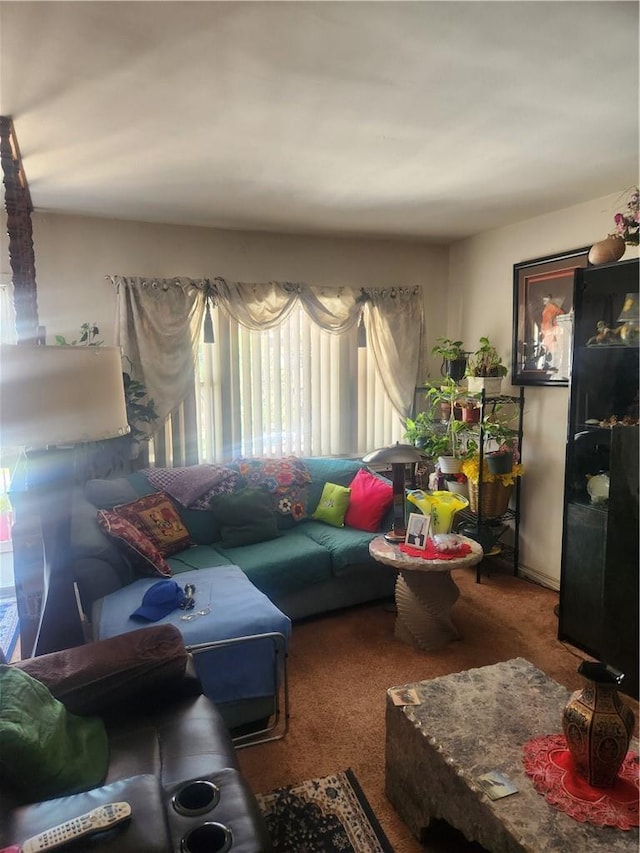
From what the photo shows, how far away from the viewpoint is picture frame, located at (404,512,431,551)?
2771 mm

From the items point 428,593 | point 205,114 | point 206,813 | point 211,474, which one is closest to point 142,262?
point 211,474

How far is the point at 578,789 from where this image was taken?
134 cm

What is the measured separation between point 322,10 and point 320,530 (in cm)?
269

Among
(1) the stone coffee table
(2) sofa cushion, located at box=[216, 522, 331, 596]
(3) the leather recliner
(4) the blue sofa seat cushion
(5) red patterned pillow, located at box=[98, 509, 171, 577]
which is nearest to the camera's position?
(3) the leather recliner

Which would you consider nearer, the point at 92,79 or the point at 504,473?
the point at 92,79

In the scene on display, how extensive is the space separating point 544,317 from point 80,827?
11.5 feet

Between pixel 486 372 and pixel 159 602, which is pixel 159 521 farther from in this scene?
pixel 486 372

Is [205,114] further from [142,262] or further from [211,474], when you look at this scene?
[211,474]

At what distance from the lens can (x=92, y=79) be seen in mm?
1719

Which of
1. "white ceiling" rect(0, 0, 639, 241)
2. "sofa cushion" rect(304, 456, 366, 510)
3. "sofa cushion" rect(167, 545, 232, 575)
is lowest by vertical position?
"sofa cushion" rect(167, 545, 232, 575)

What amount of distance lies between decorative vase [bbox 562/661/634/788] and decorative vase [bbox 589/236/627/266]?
203 cm

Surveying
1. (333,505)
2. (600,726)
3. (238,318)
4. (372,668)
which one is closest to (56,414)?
(600,726)

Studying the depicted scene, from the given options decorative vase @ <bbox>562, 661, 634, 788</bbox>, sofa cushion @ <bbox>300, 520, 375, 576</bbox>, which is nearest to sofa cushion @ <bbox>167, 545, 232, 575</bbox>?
sofa cushion @ <bbox>300, 520, 375, 576</bbox>

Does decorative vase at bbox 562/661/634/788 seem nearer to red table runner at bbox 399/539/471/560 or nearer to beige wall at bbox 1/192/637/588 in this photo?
red table runner at bbox 399/539/471/560
